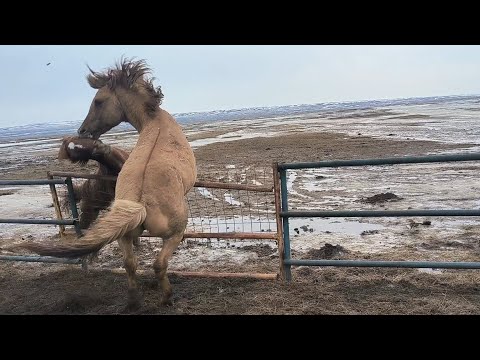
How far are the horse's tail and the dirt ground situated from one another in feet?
3.56

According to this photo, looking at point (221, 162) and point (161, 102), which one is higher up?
point (161, 102)

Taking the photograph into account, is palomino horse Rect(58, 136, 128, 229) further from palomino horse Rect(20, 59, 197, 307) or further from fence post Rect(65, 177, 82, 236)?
palomino horse Rect(20, 59, 197, 307)

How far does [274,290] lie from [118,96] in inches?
113

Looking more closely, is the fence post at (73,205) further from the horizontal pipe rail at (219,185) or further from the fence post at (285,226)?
the fence post at (285,226)

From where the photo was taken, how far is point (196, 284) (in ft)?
16.1

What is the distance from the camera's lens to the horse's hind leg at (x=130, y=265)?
153 inches

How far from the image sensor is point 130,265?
398 cm

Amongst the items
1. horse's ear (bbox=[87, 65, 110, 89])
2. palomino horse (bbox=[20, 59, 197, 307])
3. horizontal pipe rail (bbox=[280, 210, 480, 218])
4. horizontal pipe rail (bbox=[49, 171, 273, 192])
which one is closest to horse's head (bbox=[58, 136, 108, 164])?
palomino horse (bbox=[20, 59, 197, 307])

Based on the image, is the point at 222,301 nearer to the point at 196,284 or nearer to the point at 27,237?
the point at 196,284

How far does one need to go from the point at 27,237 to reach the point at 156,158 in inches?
201

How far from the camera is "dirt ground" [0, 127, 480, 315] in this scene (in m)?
4.11

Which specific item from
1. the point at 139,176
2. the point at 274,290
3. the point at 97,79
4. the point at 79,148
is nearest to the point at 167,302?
the point at 274,290
